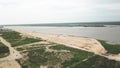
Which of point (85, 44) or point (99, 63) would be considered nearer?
point (99, 63)

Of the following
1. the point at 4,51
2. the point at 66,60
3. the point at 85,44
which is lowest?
the point at 85,44

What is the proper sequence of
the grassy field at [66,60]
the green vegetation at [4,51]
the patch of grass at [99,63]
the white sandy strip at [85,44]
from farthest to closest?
the white sandy strip at [85,44], the green vegetation at [4,51], the grassy field at [66,60], the patch of grass at [99,63]

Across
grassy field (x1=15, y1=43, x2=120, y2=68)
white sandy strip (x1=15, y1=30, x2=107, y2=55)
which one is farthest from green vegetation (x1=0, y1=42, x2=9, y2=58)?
white sandy strip (x1=15, y1=30, x2=107, y2=55)

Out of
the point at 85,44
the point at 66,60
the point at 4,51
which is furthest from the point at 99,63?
the point at 4,51

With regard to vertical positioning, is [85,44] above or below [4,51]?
below

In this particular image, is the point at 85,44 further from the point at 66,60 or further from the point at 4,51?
the point at 4,51

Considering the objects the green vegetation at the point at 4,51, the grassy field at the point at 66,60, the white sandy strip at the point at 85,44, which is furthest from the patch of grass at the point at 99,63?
the green vegetation at the point at 4,51

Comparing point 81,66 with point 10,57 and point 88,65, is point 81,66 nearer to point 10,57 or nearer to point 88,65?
point 88,65

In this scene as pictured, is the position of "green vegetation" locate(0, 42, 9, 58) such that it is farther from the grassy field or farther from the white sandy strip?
the white sandy strip

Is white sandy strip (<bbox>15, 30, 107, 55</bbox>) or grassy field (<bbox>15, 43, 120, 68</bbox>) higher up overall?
grassy field (<bbox>15, 43, 120, 68</bbox>)

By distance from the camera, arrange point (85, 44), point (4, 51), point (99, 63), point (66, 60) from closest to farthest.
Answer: point (99, 63) < point (66, 60) < point (4, 51) < point (85, 44)

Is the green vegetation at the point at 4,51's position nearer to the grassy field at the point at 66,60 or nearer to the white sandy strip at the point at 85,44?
the grassy field at the point at 66,60

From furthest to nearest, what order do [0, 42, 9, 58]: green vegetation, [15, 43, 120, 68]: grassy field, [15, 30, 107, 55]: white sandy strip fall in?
[15, 30, 107, 55]: white sandy strip
[0, 42, 9, 58]: green vegetation
[15, 43, 120, 68]: grassy field
